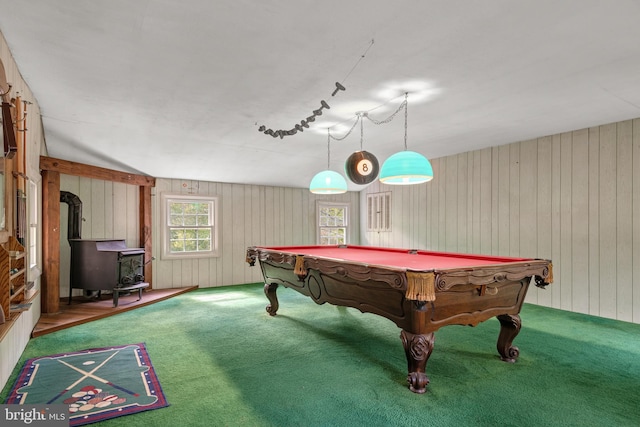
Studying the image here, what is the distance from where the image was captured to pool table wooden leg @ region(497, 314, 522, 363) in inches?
118

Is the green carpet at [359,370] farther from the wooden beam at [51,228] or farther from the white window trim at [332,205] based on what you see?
the white window trim at [332,205]

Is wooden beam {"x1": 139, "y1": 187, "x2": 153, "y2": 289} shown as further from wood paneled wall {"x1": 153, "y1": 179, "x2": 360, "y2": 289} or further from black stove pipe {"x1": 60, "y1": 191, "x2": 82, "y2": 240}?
black stove pipe {"x1": 60, "y1": 191, "x2": 82, "y2": 240}

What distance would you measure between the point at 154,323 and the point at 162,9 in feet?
11.2

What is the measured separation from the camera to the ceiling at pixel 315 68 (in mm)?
2387

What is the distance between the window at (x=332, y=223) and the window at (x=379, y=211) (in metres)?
0.59

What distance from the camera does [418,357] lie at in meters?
2.51

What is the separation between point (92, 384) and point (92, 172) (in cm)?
355

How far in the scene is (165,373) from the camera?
2.83 metres

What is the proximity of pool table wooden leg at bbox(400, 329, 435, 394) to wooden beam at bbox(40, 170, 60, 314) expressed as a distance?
175 inches

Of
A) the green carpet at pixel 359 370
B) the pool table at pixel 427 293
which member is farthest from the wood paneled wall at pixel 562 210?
the pool table at pixel 427 293

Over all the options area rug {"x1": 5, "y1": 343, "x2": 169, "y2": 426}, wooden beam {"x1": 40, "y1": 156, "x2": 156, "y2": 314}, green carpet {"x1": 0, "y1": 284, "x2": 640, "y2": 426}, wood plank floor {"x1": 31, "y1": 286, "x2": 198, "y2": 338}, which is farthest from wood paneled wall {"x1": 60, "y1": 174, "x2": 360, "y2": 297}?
area rug {"x1": 5, "y1": 343, "x2": 169, "y2": 426}

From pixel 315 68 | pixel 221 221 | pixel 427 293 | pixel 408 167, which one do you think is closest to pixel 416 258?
pixel 408 167

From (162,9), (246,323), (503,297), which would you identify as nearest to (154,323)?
(246,323)

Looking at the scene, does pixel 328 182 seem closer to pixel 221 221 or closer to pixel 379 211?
pixel 221 221
